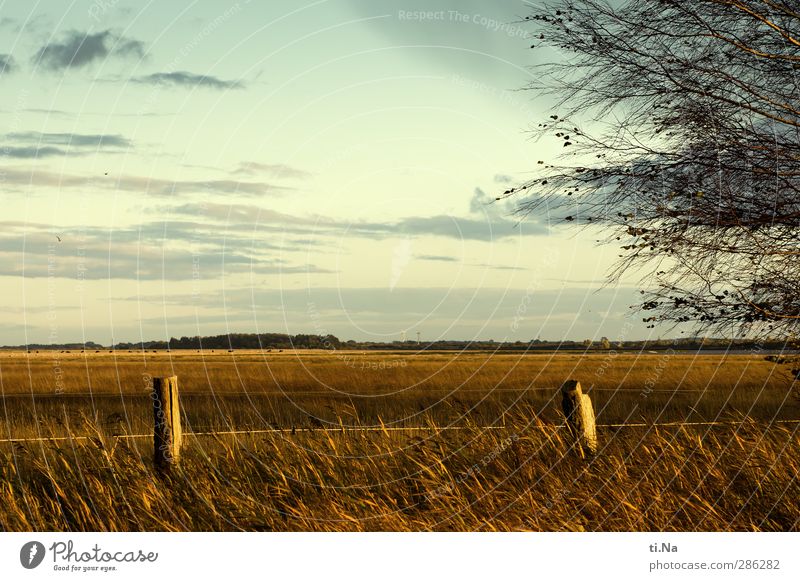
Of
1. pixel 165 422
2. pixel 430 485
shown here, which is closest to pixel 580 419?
pixel 430 485

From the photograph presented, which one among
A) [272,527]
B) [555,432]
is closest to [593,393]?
[555,432]

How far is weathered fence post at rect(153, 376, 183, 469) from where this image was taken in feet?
32.5

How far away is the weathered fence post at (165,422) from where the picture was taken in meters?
9.90

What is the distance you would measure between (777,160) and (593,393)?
2571 cm

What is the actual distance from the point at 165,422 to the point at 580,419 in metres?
4.67

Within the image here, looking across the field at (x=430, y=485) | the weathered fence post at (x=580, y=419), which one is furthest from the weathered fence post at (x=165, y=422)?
the weathered fence post at (x=580, y=419)

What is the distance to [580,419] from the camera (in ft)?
32.8

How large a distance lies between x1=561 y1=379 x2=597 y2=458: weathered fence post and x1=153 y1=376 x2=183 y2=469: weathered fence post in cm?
438

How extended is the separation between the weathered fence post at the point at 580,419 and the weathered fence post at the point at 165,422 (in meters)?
4.38

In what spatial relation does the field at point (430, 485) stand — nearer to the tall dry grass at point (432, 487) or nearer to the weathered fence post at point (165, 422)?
the tall dry grass at point (432, 487)

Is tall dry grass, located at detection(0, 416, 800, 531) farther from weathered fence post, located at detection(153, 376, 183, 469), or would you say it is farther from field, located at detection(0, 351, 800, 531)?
weathered fence post, located at detection(153, 376, 183, 469)

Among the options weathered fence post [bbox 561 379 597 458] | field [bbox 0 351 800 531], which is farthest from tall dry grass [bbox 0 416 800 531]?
weathered fence post [bbox 561 379 597 458]

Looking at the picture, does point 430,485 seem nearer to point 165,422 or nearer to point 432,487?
point 432,487
